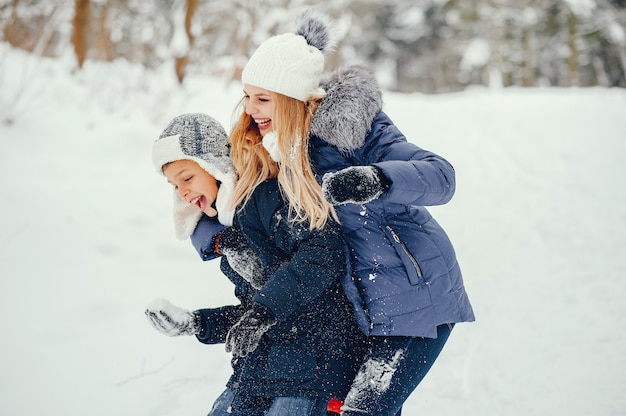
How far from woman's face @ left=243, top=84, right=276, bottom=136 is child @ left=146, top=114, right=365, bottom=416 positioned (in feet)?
0.66

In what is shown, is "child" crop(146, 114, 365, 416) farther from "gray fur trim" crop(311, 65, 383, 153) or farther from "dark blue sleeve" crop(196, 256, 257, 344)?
"gray fur trim" crop(311, 65, 383, 153)

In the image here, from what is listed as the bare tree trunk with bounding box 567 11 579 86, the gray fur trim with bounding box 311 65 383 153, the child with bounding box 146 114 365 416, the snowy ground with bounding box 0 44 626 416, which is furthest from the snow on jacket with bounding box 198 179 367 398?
the bare tree trunk with bounding box 567 11 579 86

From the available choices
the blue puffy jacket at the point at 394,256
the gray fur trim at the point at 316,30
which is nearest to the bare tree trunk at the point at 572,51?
the gray fur trim at the point at 316,30

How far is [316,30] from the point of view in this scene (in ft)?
6.98

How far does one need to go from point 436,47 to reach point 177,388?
2856 cm

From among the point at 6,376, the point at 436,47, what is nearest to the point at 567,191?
the point at 6,376

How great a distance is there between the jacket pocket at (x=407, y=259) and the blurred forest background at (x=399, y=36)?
231 inches

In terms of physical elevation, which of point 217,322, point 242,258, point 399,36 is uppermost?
point 242,258

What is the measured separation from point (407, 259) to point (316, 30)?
1024mm

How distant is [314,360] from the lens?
174 cm

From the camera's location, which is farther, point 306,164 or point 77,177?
point 77,177

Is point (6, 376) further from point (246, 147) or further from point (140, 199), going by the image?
point (140, 199)

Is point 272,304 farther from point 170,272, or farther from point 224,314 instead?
point 170,272

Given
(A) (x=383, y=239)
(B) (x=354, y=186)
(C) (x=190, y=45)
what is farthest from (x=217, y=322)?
(C) (x=190, y=45)
